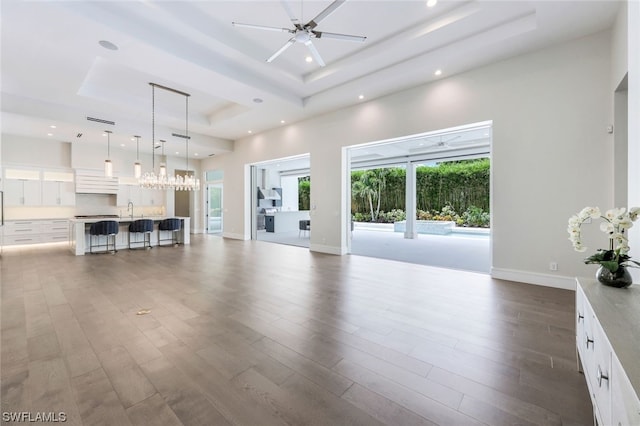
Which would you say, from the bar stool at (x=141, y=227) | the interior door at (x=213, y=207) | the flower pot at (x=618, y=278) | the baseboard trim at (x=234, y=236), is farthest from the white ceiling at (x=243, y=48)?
the interior door at (x=213, y=207)

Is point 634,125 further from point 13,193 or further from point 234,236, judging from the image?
point 13,193

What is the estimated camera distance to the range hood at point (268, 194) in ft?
46.0

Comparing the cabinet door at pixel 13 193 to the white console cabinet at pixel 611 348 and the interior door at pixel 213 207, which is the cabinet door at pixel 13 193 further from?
the white console cabinet at pixel 611 348

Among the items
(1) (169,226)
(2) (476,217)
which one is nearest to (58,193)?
(1) (169,226)

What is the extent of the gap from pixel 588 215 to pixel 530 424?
158 cm

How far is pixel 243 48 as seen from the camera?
184 inches

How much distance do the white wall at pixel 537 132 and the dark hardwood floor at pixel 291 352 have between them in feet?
2.46

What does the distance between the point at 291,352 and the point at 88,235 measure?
7686mm

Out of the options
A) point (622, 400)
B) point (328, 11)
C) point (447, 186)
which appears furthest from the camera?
point (447, 186)

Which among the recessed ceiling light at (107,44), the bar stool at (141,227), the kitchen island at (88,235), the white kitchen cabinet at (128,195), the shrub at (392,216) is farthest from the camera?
the shrub at (392,216)

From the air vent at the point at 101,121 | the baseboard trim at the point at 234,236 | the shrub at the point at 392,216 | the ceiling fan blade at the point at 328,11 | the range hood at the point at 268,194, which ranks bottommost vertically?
the baseboard trim at the point at 234,236

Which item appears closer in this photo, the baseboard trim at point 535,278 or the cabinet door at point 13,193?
the baseboard trim at point 535,278

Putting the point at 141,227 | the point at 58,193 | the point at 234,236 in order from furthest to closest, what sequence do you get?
the point at 234,236 → the point at 58,193 → the point at 141,227

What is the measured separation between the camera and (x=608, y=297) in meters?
1.75
